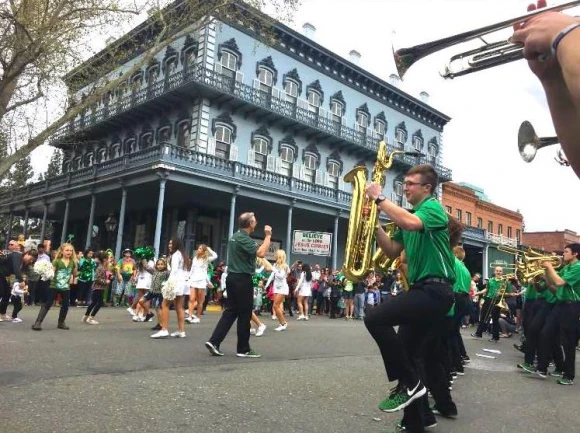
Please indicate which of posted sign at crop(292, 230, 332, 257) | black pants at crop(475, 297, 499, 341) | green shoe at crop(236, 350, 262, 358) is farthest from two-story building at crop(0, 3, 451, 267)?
green shoe at crop(236, 350, 262, 358)

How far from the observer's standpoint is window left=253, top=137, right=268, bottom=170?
26.2 meters

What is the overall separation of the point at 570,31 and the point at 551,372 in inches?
320

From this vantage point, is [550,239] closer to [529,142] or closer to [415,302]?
[529,142]

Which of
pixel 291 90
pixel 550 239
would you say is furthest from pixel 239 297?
pixel 550 239

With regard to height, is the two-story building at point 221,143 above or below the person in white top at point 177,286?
above

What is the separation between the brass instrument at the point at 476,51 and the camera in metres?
2.71

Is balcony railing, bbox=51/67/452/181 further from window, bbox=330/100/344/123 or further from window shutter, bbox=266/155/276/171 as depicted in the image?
window shutter, bbox=266/155/276/171

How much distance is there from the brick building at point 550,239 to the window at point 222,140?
40.0 meters

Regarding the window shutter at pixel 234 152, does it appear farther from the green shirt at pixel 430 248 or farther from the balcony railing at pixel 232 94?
the green shirt at pixel 430 248

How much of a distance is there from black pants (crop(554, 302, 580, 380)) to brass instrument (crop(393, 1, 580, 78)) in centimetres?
487

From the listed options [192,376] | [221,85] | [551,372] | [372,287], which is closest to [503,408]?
[192,376]

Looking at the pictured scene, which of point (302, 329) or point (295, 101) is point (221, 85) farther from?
point (302, 329)

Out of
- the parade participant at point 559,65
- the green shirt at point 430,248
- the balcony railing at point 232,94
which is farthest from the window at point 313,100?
the parade participant at point 559,65

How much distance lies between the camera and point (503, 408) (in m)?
5.21
